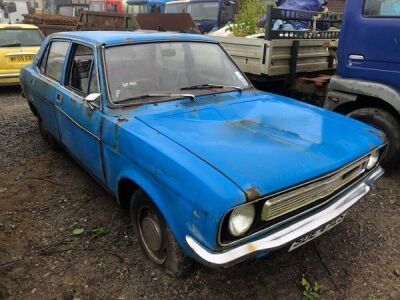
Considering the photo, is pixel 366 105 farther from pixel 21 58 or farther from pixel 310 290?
pixel 21 58

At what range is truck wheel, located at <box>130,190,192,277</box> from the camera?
2457 mm

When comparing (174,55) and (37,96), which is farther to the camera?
(37,96)

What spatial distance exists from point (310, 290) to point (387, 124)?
221 cm

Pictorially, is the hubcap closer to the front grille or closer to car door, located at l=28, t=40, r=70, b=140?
the front grille

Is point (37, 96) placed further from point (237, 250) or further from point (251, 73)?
point (237, 250)

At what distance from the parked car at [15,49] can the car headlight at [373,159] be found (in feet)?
24.9

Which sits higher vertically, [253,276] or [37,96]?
[37,96]

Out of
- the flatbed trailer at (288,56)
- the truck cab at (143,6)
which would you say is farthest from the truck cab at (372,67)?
the truck cab at (143,6)

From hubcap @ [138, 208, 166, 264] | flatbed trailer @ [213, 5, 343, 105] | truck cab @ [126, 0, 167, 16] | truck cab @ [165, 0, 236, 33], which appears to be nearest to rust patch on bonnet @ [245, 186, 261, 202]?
hubcap @ [138, 208, 166, 264]

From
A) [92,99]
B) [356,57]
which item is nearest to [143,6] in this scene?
[356,57]

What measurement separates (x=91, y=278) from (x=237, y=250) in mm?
1251

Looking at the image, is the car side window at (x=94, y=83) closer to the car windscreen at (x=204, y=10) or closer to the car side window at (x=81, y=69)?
the car side window at (x=81, y=69)

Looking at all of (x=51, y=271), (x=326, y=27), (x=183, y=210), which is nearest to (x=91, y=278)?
(x=51, y=271)

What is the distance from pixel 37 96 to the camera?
4387 mm
